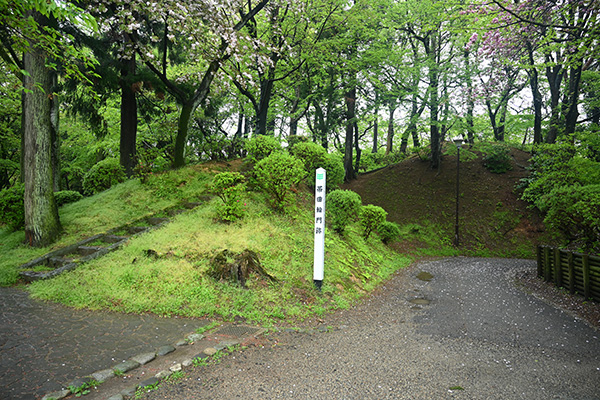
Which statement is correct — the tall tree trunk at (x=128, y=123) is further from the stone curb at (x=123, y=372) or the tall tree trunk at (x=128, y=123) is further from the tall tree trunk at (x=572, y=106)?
the tall tree trunk at (x=572, y=106)

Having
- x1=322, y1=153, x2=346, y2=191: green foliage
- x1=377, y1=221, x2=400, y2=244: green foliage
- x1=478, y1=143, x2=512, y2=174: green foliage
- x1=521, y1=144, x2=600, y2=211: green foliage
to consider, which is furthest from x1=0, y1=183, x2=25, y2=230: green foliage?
x1=478, y1=143, x2=512, y2=174: green foliage

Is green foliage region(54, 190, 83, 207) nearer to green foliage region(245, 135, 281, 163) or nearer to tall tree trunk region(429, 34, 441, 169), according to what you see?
green foliage region(245, 135, 281, 163)

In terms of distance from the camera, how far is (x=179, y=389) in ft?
10.4

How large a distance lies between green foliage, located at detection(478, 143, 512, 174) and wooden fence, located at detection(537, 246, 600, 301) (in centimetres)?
1247

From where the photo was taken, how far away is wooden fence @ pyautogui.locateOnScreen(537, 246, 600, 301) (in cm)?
642

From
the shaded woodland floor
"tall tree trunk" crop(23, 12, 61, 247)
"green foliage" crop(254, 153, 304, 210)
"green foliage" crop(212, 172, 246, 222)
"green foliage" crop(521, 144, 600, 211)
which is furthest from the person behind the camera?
the shaded woodland floor

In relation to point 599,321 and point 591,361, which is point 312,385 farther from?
point 599,321

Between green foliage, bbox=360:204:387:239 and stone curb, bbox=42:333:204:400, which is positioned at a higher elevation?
green foliage, bbox=360:204:387:239

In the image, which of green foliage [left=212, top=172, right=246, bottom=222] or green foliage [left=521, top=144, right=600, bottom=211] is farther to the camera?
green foliage [left=521, top=144, right=600, bottom=211]

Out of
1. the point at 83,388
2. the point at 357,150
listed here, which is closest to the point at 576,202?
the point at 83,388

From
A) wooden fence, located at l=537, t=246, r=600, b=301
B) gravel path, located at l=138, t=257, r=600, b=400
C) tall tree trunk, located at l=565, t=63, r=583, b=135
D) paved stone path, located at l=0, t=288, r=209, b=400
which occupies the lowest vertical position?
gravel path, located at l=138, t=257, r=600, b=400

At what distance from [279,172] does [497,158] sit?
16.7 metres

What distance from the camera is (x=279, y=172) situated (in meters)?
9.02

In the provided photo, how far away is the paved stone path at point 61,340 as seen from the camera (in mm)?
3264
